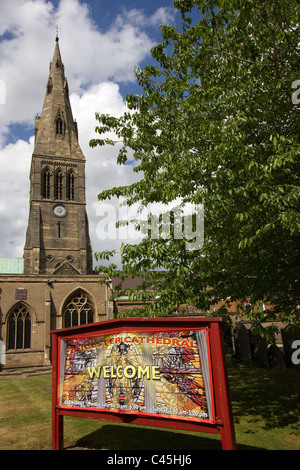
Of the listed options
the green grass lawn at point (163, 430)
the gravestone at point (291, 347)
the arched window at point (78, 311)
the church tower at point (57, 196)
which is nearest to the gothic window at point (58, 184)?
the church tower at point (57, 196)

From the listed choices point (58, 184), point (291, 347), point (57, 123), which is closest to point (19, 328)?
point (58, 184)

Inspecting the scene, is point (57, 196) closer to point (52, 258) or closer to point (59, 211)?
point (59, 211)

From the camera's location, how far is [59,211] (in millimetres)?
42625

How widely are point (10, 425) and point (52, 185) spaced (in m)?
39.2

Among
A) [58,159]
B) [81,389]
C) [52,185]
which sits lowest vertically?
[81,389]

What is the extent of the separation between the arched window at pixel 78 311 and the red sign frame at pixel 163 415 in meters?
25.6

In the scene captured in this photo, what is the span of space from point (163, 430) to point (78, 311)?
82.1 ft

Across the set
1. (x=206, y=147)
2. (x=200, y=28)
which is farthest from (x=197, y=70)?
(x=206, y=147)

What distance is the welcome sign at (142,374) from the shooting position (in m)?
4.13

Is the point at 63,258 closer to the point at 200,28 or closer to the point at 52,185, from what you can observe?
the point at 52,185

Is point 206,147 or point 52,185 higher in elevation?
point 52,185

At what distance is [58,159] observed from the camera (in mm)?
44406

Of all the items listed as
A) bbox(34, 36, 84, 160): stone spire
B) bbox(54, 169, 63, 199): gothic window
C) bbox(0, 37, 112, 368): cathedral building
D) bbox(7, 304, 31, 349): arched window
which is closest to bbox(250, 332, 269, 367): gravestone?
bbox(0, 37, 112, 368): cathedral building

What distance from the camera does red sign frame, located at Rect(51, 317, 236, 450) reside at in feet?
12.7
